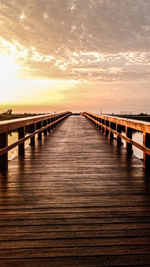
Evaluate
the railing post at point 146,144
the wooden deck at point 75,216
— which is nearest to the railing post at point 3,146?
the wooden deck at point 75,216

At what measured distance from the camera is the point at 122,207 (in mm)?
3479

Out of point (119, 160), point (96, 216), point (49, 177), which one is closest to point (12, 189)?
point (49, 177)

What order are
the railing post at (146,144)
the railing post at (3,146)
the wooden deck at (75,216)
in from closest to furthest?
the wooden deck at (75,216) < the railing post at (3,146) < the railing post at (146,144)

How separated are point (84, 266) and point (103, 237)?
0.51 m

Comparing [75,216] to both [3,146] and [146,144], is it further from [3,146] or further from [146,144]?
[146,144]

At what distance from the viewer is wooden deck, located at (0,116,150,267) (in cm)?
233

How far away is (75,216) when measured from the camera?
317 cm

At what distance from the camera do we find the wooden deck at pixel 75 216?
2.33 meters

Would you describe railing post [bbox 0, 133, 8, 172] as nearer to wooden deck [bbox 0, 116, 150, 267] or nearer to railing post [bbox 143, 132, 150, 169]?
wooden deck [bbox 0, 116, 150, 267]

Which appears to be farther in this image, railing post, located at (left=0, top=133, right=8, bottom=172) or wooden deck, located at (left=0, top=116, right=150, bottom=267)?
railing post, located at (left=0, top=133, right=8, bottom=172)

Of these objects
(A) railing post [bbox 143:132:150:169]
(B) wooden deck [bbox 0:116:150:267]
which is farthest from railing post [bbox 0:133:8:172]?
(A) railing post [bbox 143:132:150:169]

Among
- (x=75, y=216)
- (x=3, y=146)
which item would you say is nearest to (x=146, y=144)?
(x=75, y=216)

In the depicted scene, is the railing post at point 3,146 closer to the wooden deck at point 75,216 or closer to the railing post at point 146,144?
the wooden deck at point 75,216

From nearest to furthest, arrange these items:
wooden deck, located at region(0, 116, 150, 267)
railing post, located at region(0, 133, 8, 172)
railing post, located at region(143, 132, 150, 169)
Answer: wooden deck, located at region(0, 116, 150, 267), railing post, located at region(0, 133, 8, 172), railing post, located at region(143, 132, 150, 169)
